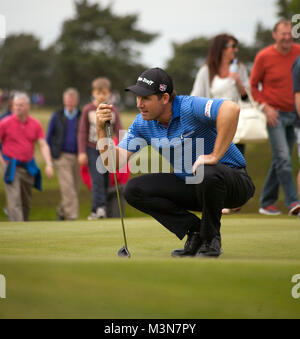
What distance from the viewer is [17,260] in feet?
15.0

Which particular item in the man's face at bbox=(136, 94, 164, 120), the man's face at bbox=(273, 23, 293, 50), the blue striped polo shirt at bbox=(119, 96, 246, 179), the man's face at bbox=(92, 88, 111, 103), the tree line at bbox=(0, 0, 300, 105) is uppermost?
the tree line at bbox=(0, 0, 300, 105)

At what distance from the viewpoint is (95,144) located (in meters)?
11.6

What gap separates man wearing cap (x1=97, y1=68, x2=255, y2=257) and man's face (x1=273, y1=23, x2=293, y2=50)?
456 centimetres

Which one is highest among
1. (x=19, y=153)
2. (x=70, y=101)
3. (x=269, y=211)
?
(x=70, y=101)

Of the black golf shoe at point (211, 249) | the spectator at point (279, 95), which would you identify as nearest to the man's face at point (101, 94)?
the spectator at point (279, 95)

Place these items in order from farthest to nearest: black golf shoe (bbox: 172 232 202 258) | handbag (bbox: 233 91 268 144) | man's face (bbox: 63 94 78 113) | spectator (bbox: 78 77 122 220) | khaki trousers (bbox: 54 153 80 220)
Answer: khaki trousers (bbox: 54 153 80 220), man's face (bbox: 63 94 78 113), spectator (bbox: 78 77 122 220), handbag (bbox: 233 91 268 144), black golf shoe (bbox: 172 232 202 258)

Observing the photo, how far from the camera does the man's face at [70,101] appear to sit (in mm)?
12836

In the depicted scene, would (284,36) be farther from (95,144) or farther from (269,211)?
(95,144)

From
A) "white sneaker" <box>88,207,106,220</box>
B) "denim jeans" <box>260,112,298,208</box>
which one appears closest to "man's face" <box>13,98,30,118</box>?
"white sneaker" <box>88,207,106,220</box>

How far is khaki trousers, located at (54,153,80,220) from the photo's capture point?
13.1 metres

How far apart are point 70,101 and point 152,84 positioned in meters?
7.51

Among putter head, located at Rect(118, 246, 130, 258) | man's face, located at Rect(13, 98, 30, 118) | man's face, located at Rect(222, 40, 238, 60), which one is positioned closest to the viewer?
putter head, located at Rect(118, 246, 130, 258)

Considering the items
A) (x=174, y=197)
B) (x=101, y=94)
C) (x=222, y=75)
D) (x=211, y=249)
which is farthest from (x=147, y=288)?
(x=101, y=94)

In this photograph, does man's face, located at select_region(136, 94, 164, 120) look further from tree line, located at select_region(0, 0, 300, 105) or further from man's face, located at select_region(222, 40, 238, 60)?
tree line, located at select_region(0, 0, 300, 105)
